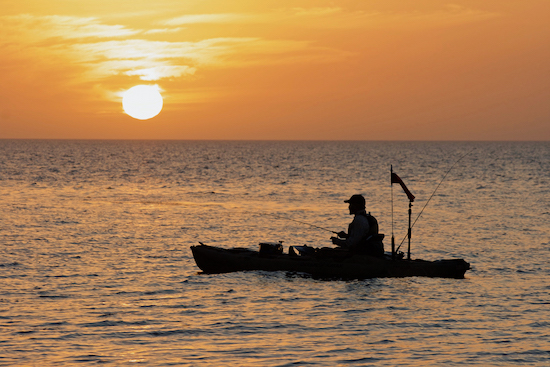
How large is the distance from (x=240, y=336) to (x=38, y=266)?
27.8 ft

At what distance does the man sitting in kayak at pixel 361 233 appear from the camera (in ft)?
50.6

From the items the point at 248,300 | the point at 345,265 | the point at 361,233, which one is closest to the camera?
the point at 248,300

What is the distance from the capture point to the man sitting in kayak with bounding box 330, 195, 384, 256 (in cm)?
1543

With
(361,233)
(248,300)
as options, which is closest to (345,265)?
(361,233)

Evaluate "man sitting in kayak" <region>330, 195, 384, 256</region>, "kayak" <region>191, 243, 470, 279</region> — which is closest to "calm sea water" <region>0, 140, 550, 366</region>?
"kayak" <region>191, 243, 470, 279</region>

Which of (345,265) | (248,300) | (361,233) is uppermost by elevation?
(361,233)

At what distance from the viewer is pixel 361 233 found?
51.5 ft

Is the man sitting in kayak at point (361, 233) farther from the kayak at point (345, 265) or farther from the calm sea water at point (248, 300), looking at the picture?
the calm sea water at point (248, 300)

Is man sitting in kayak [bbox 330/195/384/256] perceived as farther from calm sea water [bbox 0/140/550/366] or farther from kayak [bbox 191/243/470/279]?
calm sea water [bbox 0/140/550/366]

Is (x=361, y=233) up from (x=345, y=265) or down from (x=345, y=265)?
up

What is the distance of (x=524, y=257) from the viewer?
778 inches

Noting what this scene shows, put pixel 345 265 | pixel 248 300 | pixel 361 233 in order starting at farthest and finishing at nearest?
1. pixel 345 265
2. pixel 361 233
3. pixel 248 300

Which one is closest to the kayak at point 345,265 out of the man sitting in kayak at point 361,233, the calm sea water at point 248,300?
the man sitting in kayak at point 361,233

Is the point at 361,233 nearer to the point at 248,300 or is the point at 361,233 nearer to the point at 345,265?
the point at 345,265
